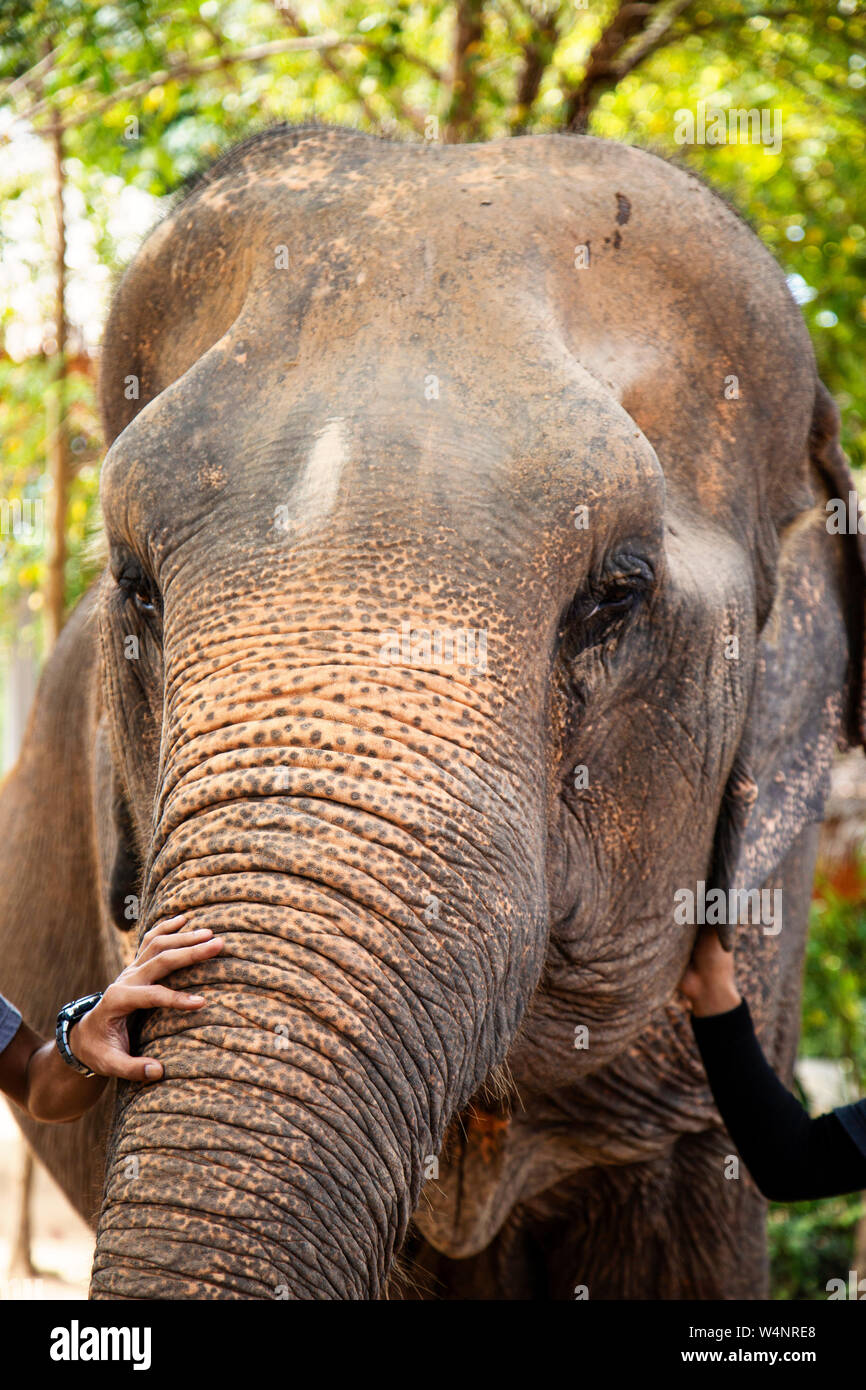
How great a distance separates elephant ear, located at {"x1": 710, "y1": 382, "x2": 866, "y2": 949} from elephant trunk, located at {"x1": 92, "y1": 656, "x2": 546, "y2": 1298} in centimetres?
86

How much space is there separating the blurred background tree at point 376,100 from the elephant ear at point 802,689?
156 centimetres

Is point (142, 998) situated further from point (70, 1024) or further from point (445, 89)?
point (445, 89)

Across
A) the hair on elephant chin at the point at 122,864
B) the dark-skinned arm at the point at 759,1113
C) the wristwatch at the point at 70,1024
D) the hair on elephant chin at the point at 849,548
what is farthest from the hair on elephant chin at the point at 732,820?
the wristwatch at the point at 70,1024

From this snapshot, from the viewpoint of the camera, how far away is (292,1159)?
1.56 metres

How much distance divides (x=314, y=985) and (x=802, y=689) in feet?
4.87

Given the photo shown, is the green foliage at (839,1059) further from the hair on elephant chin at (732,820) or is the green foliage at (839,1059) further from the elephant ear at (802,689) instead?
the hair on elephant chin at (732,820)

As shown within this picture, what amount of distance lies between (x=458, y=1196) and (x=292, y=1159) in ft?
3.94

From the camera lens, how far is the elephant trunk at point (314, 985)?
156 cm
